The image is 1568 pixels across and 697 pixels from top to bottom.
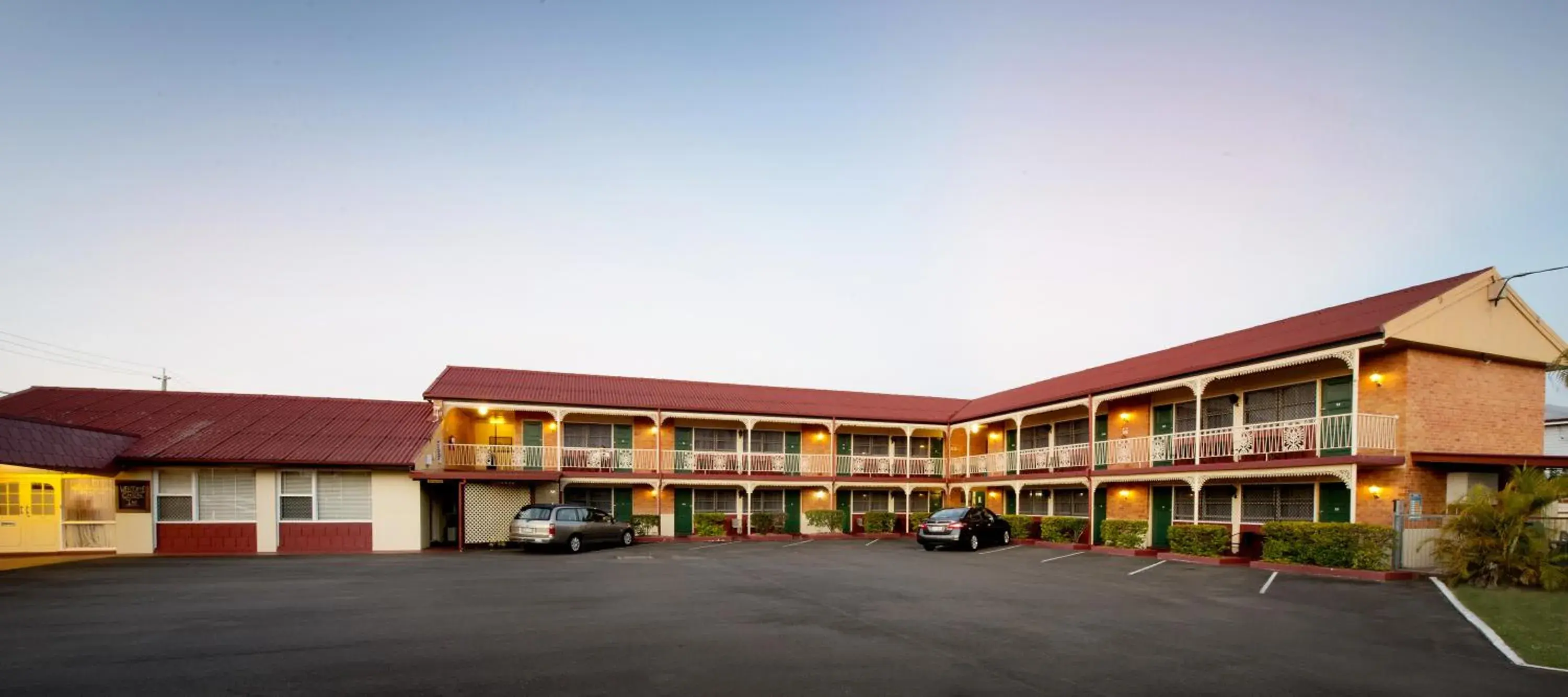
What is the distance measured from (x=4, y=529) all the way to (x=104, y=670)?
20.1 m

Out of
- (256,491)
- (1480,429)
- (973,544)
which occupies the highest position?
(1480,429)

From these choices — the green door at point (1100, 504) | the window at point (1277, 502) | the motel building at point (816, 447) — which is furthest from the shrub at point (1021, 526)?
the window at point (1277, 502)

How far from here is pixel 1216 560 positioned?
65.1 ft

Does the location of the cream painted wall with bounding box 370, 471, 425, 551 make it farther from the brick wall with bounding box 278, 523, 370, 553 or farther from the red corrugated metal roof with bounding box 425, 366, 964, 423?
the red corrugated metal roof with bounding box 425, 366, 964, 423

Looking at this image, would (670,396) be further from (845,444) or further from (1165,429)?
(1165,429)

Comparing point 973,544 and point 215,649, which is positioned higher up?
point 215,649

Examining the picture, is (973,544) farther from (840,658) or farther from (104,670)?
(104,670)

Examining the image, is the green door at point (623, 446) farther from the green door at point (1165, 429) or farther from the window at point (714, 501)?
the green door at point (1165, 429)

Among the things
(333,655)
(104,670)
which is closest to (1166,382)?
(333,655)

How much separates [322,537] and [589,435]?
941 cm

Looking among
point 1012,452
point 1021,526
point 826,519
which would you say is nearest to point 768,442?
point 826,519

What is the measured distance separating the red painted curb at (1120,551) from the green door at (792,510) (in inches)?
471

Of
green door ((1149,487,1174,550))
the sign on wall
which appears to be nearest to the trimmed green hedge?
green door ((1149,487,1174,550))

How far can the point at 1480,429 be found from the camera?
63.5 feet
